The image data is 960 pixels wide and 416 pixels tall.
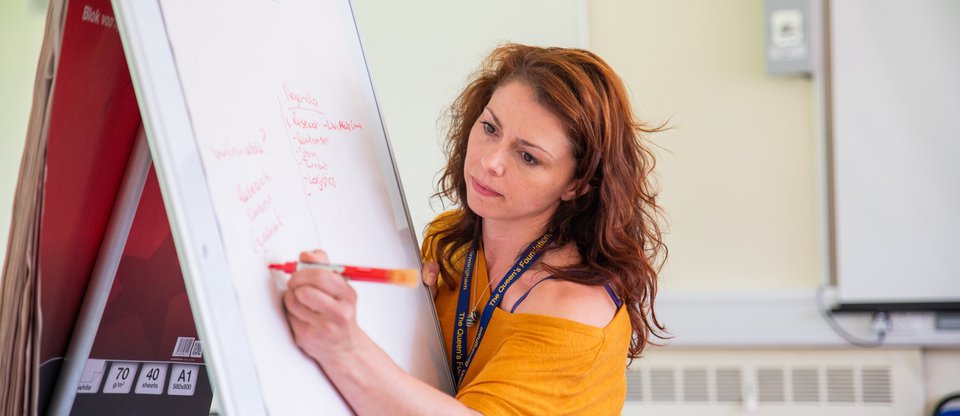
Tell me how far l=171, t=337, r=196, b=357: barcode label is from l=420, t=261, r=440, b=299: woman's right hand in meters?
0.35

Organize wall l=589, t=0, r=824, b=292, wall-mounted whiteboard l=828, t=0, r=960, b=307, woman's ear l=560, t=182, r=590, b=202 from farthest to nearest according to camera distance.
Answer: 1. wall l=589, t=0, r=824, b=292
2. wall-mounted whiteboard l=828, t=0, r=960, b=307
3. woman's ear l=560, t=182, r=590, b=202

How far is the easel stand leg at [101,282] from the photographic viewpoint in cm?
107

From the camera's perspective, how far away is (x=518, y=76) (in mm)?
1298

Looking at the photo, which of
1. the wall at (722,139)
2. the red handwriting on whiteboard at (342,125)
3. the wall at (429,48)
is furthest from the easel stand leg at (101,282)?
the wall at (722,139)

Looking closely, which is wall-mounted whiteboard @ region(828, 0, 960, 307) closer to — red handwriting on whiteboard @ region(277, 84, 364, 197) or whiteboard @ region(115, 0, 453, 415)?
whiteboard @ region(115, 0, 453, 415)

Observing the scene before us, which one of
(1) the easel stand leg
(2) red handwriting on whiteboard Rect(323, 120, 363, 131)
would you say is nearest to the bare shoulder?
(2) red handwriting on whiteboard Rect(323, 120, 363, 131)

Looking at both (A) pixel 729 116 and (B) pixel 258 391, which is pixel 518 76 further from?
(A) pixel 729 116

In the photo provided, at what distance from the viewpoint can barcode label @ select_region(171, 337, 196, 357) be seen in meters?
1.20

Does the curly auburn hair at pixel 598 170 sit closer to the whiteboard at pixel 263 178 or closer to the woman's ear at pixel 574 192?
the woman's ear at pixel 574 192

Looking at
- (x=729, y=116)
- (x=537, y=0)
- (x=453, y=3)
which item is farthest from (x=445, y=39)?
(x=729, y=116)

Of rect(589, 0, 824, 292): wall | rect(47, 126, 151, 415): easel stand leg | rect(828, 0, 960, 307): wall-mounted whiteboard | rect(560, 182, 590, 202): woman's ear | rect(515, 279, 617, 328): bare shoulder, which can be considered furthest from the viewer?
rect(589, 0, 824, 292): wall

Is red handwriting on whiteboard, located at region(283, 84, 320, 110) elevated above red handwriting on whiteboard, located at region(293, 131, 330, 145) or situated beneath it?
elevated above

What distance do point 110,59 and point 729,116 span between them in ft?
6.76

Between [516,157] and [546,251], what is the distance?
0.16 metres
